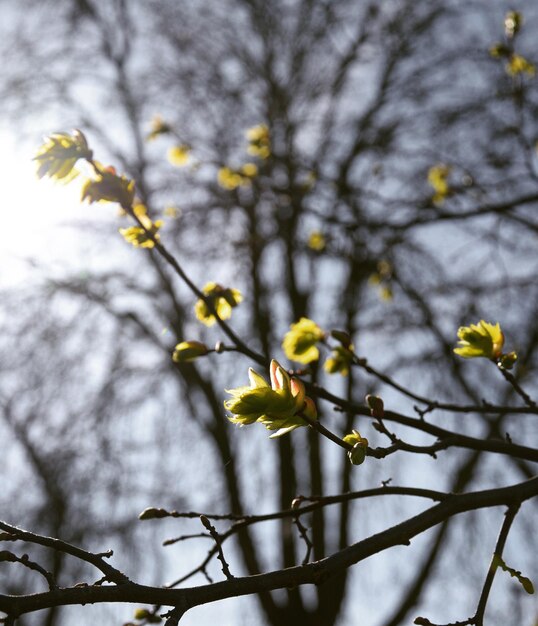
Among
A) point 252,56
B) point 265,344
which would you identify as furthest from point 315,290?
point 252,56

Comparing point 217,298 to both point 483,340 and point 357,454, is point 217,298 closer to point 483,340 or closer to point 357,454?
point 483,340

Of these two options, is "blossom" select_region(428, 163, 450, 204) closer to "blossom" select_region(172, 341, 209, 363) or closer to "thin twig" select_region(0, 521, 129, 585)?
"blossom" select_region(172, 341, 209, 363)

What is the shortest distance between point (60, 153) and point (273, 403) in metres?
0.89

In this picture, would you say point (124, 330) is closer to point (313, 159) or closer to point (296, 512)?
point (313, 159)

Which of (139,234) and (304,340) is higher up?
(139,234)

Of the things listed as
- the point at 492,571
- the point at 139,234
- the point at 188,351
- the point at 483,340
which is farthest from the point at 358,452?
the point at 139,234

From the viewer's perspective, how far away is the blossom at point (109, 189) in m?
1.57

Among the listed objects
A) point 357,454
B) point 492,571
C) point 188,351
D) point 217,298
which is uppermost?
point 217,298

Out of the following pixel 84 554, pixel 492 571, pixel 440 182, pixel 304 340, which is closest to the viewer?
pixel 84 554

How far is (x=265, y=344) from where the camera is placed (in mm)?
5234

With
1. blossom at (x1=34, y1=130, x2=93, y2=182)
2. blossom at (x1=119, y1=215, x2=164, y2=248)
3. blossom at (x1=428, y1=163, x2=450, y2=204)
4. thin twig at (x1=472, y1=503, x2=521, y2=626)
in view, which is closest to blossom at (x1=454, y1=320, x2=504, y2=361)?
thin twig at (x1=472, y1=503, x2=521, y2=626)

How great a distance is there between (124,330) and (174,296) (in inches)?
22.4

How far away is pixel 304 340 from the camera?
6.16 ft

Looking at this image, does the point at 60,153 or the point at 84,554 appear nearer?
the point at 84,554
